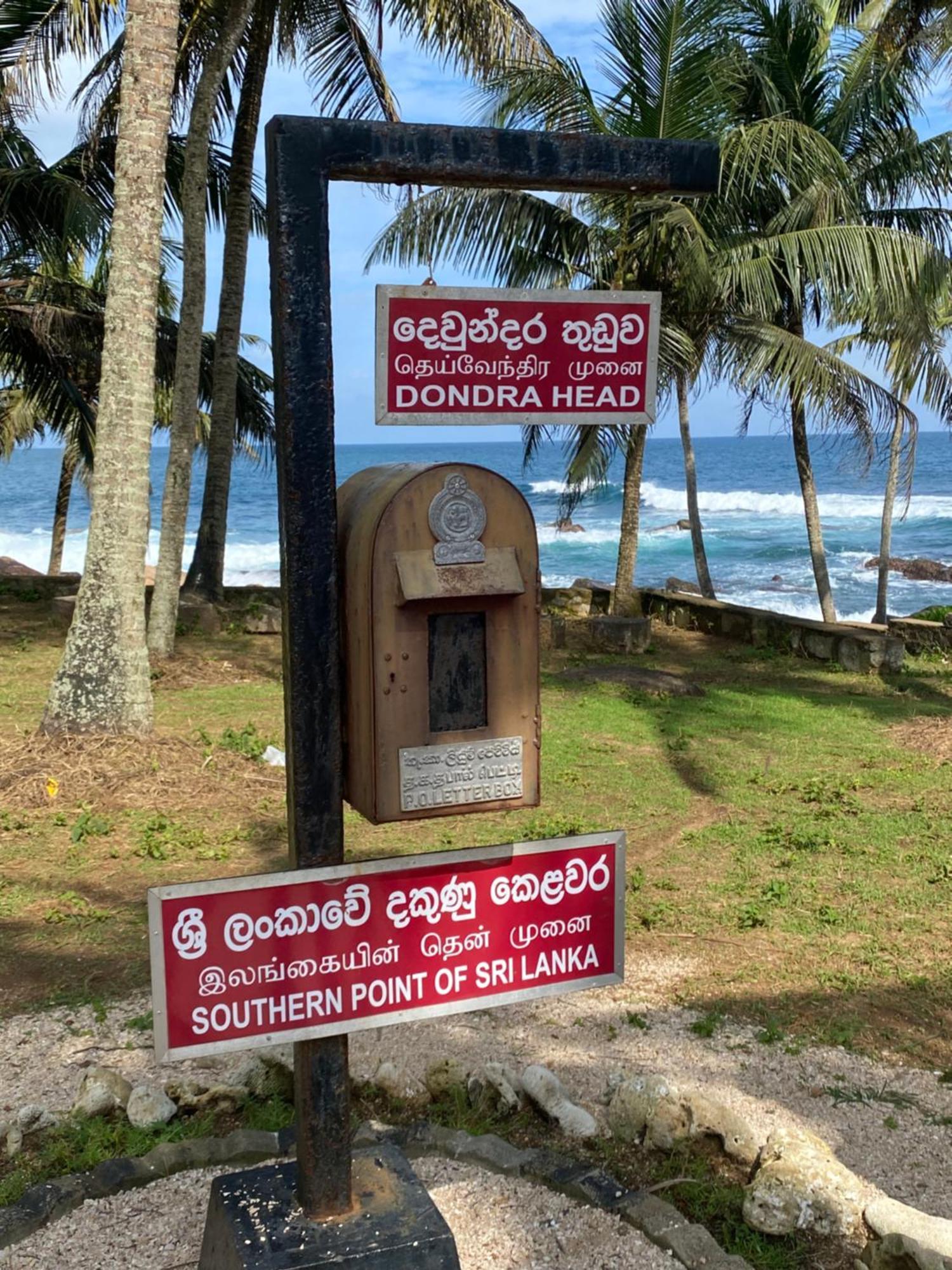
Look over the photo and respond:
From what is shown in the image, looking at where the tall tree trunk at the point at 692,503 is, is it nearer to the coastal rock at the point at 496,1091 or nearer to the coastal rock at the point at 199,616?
the coastal rock at the point at 199,616

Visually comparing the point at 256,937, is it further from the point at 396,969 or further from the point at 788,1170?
the point at 788,1170

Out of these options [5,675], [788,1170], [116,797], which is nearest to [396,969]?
[788,1170]

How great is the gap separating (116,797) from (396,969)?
15.8 feet

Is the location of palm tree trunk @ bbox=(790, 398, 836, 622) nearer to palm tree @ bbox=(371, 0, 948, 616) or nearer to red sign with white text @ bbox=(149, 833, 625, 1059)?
palm tree @ bbox=(371, 0, 948, 616)

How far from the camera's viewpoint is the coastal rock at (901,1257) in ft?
8.87

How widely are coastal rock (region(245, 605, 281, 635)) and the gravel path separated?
988 centimetres

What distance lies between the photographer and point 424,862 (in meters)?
2.33

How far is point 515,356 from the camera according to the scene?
226 centimetres

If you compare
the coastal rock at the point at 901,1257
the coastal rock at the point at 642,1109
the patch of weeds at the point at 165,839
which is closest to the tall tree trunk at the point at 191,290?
the patch of weeds at the point at 165,839

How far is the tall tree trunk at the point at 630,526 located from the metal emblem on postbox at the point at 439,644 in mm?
11297

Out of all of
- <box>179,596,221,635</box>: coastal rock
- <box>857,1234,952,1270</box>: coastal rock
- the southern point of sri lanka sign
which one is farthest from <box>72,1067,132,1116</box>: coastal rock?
<box>179,596,221,635</box>: coastal rock

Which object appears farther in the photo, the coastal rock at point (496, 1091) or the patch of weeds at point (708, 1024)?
the patch of weeds at point (708, 1024)

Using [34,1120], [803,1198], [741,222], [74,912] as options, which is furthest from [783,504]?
[34,1120]

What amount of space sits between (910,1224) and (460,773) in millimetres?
1681
